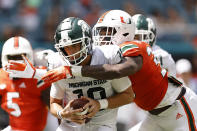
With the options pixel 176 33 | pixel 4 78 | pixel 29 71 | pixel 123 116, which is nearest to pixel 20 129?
pixel 4 78

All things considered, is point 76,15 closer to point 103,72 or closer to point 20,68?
point 20,68

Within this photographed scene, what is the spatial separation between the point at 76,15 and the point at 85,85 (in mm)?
5166

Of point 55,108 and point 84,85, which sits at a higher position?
point 84,85

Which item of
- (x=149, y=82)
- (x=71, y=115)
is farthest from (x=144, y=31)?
(x=71, y=115)

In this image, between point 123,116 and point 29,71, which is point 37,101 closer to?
point 29,71

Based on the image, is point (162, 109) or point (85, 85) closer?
point (85, 85)

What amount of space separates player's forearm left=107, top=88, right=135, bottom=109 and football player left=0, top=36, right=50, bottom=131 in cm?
107

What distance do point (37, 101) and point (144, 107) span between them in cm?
107

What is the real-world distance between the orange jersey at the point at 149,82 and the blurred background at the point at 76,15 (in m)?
4.07

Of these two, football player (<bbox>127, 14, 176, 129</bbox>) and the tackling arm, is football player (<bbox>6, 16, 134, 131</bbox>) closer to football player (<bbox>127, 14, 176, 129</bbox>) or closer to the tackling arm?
the tackling arm

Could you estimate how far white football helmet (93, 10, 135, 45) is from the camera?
3135 mm

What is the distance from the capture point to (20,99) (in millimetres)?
3586

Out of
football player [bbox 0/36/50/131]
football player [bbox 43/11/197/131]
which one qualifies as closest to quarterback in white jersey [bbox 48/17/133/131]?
football player [bbox 43/11/197/131]

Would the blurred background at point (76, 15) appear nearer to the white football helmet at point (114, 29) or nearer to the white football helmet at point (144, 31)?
the white football helmet at point (144, 31)
